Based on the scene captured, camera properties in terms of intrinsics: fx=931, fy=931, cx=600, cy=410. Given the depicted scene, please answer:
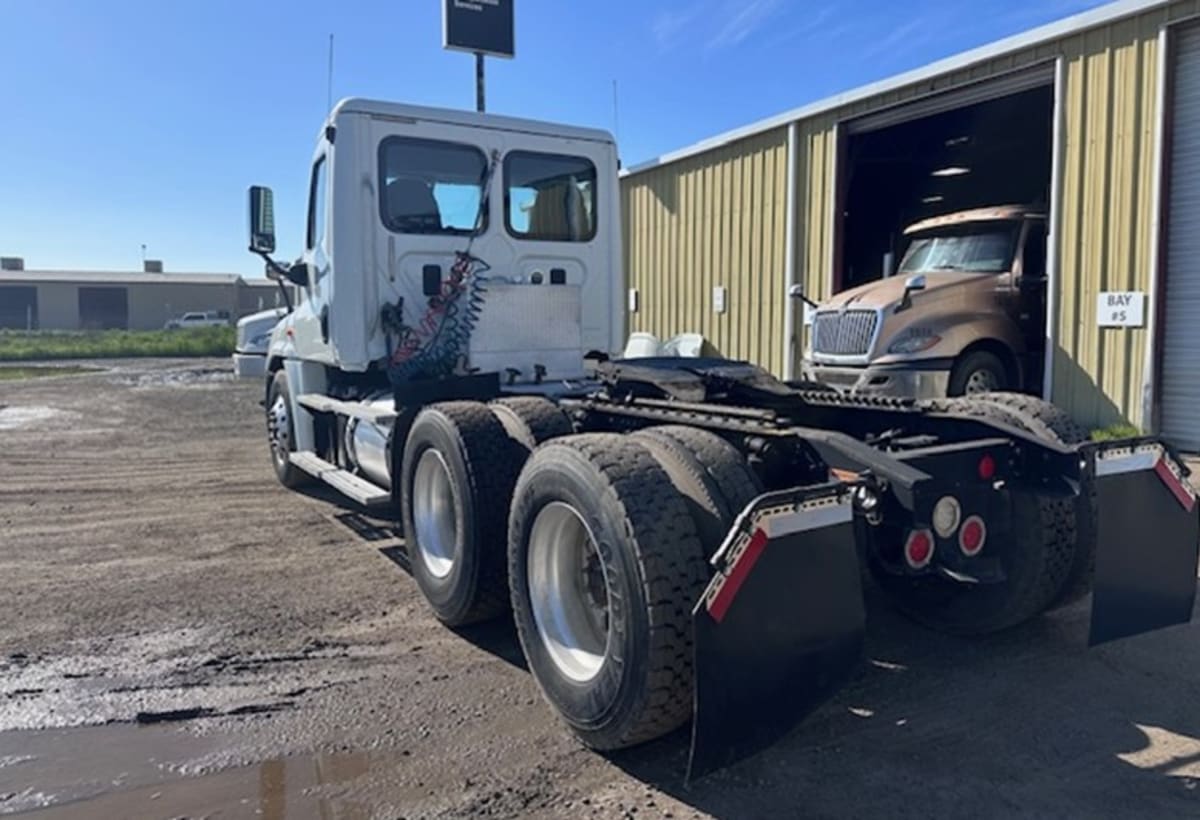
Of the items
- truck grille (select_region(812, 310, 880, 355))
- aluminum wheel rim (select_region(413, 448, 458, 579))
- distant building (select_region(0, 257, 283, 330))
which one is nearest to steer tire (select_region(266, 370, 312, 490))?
aluminum wheel rim (select_region(413, 448, 458, 579))

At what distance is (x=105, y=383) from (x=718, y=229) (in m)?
14.9

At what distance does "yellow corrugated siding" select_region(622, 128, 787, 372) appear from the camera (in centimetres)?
1460

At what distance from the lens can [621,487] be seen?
3.35 metres

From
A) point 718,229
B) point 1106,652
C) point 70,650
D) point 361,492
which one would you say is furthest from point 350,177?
point 718,229

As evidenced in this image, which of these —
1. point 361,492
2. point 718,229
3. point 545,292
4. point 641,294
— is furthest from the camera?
point 641,294

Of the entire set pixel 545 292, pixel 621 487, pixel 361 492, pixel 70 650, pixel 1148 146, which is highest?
pixel 1148 146

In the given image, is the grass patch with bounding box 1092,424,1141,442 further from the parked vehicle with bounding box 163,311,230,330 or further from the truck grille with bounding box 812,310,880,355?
the parked vehicle with bounding box 163,311,230,330

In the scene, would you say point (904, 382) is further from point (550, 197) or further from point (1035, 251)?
point (550, 197)

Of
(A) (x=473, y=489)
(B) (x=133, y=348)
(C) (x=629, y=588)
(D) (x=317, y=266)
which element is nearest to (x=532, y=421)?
(A) (x=473, y=489)

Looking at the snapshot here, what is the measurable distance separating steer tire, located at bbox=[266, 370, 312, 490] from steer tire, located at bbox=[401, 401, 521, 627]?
3649mm

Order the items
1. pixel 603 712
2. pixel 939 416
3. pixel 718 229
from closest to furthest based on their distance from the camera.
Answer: pixel 603 712
pixel 939 416
pixel 718 229

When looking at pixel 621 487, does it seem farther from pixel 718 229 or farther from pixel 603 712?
pixel 718 229

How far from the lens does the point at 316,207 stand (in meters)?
7.12

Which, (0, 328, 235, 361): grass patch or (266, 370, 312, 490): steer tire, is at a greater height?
(0, 328, 235, 361): grass patch
